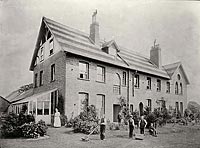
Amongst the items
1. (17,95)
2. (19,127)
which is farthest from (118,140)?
(17,95)

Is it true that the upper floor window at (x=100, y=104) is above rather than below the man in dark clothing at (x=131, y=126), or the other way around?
above

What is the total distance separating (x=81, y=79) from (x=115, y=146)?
0.75m

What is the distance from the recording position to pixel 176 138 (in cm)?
294

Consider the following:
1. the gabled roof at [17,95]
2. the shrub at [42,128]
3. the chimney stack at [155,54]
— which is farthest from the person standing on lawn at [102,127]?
the chimney stack at [155,54]

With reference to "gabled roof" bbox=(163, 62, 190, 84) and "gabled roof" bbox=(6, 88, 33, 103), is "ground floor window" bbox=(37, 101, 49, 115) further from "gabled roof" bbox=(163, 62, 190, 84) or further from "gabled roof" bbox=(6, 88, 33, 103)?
"gabled roof" bbox=(163, 62, 190, 84)

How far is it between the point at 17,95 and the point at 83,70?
71 centimetres

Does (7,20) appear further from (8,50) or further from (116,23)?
(116,23)

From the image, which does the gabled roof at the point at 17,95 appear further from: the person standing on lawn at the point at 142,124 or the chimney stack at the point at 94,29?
the person standing on lawn at the point at 142,124

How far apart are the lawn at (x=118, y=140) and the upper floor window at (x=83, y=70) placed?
0.56 metres

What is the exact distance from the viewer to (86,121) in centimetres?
247

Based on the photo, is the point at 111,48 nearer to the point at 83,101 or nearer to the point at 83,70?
the point at 83,70

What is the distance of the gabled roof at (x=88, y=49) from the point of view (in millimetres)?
2475

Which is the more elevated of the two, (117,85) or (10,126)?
(117,85)

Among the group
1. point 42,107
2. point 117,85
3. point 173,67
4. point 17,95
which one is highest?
point 173,67
